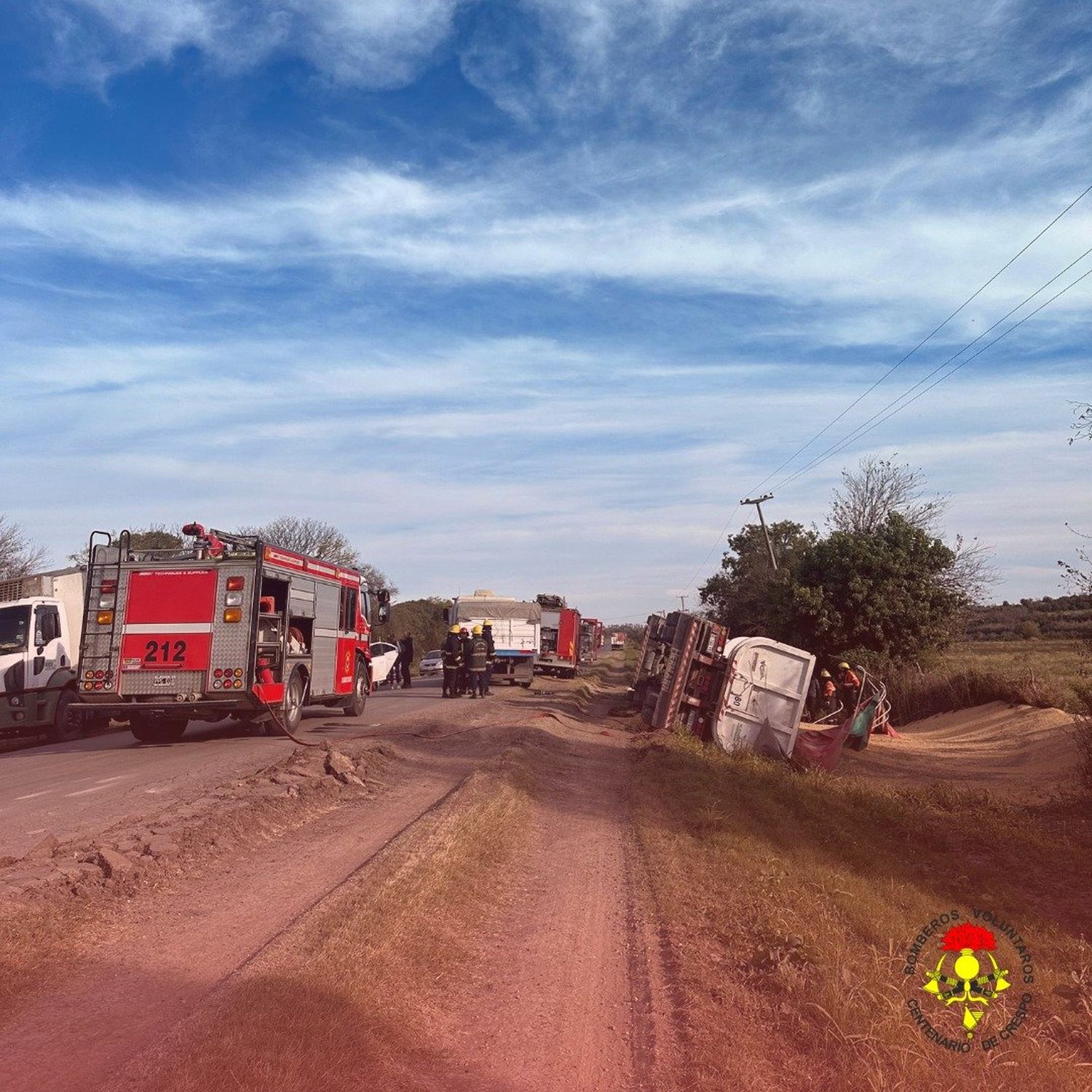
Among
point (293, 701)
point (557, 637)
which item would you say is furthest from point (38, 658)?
point (557, 637)

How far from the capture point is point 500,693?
100 ft

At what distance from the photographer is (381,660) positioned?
27875mm

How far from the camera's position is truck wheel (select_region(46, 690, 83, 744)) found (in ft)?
59.0

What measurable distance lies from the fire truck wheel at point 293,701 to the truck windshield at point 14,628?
4.55 metres

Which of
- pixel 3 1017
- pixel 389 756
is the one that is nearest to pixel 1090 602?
pixel 389 756

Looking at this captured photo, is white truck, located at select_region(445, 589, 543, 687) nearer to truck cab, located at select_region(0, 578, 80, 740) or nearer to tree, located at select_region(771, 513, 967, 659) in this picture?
tree, located at select_region(771, 513, 967, 659)

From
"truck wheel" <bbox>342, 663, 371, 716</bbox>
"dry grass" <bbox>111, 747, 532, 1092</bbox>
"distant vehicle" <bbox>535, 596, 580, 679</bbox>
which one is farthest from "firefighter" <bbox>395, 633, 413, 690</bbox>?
"dry grass" <bbox>111, 747, 532, 1092</bbox>

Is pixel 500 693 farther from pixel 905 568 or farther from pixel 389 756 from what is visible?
pixel 389 756

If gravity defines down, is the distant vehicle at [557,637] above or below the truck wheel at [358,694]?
above

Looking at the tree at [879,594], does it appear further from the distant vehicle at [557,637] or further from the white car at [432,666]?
the white car at [432,666]

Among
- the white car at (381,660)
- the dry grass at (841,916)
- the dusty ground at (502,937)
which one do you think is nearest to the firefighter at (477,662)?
the white car at (381,660)

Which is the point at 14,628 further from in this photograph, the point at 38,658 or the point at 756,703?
the point at 756,703

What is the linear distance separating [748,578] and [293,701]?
36.3 m

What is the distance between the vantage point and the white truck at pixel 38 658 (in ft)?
56.3
